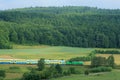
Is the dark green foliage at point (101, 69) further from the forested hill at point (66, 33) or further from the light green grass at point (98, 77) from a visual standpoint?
the forested hill at point (66, 33)

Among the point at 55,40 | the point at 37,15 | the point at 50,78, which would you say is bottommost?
the point at 50,78

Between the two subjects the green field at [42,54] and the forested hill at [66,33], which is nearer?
the green field at [42,54]

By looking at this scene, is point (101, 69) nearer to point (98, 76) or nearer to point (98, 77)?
point (98, 76)

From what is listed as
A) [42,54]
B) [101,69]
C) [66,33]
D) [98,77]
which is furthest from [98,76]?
[66,33]

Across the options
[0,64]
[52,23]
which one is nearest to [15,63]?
[0,64]

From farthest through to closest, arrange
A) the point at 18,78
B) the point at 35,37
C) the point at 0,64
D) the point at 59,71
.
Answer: the point at 35,37, the point at 0,64, the point at 59,71, the point at 18,78

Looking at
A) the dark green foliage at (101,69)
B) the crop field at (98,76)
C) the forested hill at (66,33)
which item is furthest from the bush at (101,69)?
the forested hill at (66,33)

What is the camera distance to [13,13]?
159m

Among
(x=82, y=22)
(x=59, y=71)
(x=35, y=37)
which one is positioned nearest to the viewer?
(x=59, y=71)

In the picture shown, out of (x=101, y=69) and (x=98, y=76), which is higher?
(x=101, y=69)

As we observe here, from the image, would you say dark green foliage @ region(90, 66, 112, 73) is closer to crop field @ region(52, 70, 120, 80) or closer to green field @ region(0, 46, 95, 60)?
crop field @ region(52, 70, 120, 80)

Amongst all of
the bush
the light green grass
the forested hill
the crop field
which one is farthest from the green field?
the light green grass

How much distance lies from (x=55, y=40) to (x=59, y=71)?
7087 cm

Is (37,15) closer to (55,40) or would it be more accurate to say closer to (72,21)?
(72,21)
